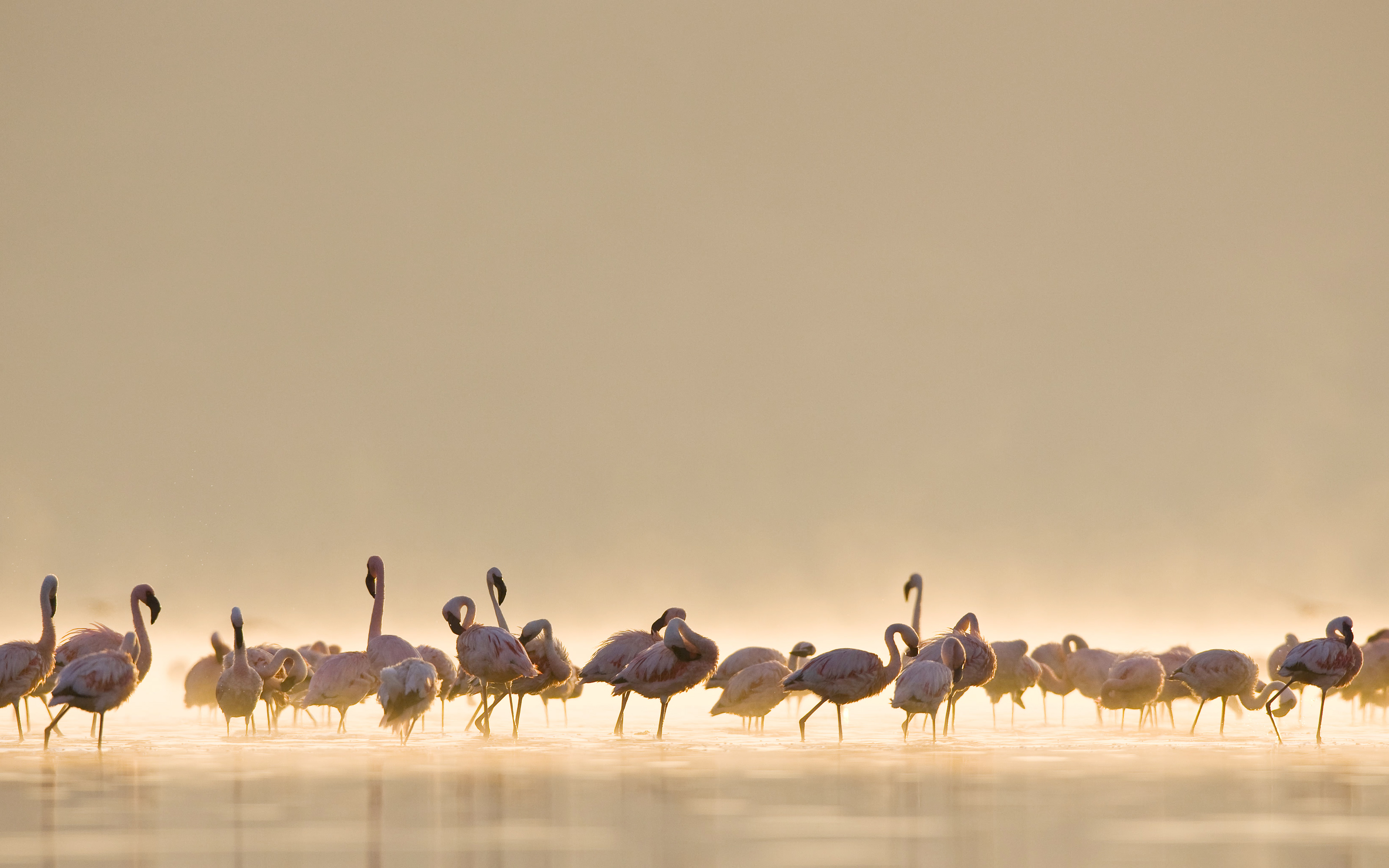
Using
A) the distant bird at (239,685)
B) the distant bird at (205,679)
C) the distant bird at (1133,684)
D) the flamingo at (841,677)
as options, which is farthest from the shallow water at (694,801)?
the distant bird at (205,679)

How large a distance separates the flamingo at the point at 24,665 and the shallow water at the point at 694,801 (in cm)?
69

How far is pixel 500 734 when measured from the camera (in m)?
19.8

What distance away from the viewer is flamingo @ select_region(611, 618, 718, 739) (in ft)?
61.7

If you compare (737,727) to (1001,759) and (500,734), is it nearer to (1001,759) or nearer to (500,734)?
(500,734)

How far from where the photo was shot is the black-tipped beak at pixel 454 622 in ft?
62.3

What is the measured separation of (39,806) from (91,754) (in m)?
4.87

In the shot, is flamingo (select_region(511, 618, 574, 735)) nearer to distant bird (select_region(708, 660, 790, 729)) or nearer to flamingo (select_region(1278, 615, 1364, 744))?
distant bird (select_region(708, 660, 790, 729))

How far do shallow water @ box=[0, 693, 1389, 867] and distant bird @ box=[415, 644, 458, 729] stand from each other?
1997 millimetres

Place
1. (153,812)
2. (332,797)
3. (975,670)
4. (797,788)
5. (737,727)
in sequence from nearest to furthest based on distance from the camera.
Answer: (153,812) < (332,797) < (797,788) < (975,670) < (737,727)

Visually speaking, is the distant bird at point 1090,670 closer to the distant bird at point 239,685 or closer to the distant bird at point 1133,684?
the distant bird at point 1133,684

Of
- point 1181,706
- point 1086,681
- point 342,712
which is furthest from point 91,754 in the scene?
point 1181,706

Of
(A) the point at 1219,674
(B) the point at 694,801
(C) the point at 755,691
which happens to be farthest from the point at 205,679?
(A) the point at 1219,674

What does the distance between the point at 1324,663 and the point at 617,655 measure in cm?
862

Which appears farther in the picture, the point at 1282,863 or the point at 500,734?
the point at 500,734
